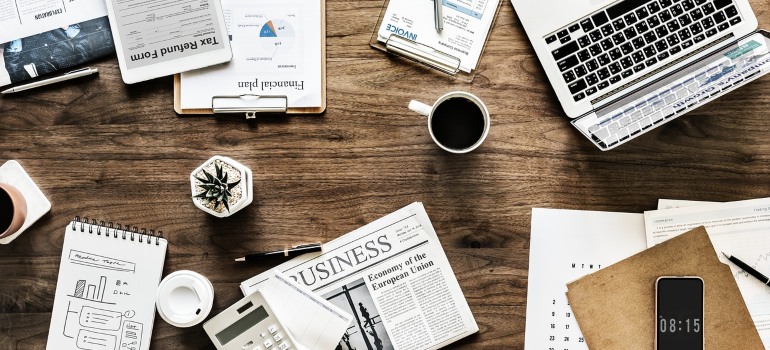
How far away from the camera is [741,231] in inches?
44.0

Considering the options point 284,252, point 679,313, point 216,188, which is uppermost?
point 216,188

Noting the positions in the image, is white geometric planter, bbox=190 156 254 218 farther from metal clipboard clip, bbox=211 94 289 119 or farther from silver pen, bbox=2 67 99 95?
silver pen, bbox=2 67 99 95

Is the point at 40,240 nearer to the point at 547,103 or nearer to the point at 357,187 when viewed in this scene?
the point at 357,187

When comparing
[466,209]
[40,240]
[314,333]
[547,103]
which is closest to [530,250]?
[466,209]

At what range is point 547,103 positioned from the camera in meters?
1.12

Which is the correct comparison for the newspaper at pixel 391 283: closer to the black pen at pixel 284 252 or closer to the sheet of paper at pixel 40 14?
the black pen at pixel 284 252

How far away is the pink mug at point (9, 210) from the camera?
1.11m

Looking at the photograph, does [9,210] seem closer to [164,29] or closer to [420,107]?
[164,29]

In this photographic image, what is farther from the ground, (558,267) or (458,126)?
(458,126)

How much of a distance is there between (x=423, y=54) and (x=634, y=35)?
1.05 feet

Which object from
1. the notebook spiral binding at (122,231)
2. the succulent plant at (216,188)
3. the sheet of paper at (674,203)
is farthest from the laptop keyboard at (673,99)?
the notebook spiral binding at (122,231)

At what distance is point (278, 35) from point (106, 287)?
0.49m

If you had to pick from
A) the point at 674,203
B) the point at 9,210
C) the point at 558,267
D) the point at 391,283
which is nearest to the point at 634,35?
the point at 674,203

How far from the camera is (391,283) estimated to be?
114 centimetres
